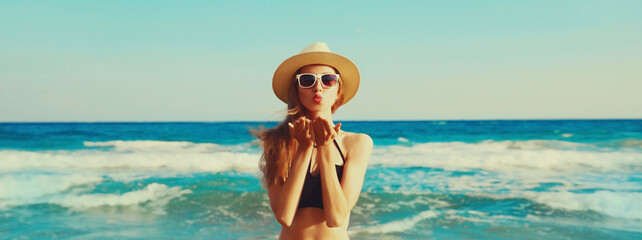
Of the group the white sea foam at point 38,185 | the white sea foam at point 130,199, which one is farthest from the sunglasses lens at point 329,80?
the white sea foam at point 38,185

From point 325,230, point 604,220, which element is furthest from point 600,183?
point 325,230

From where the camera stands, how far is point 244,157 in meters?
19.7

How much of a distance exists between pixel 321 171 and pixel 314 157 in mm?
252

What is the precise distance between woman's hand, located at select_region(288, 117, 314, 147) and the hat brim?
Answer: 51 centimetres

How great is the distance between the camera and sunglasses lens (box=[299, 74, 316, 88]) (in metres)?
2.53

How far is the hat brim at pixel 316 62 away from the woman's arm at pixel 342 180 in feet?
1.19

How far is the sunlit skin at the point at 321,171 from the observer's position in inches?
85.2

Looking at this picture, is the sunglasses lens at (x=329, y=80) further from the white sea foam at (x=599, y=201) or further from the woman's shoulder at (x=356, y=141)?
the white sea foam at (x=599, y=201)

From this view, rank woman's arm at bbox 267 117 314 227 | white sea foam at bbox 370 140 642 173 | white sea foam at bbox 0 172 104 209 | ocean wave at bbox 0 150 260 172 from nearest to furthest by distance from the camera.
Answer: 1. woman's arm at bbox 267 117 314 227
2. white sea foam at bbox 0 172 104 209
3. white sea foam at bbox 370 140 642 173
4. ocean wave at bbox 0 150 260 172

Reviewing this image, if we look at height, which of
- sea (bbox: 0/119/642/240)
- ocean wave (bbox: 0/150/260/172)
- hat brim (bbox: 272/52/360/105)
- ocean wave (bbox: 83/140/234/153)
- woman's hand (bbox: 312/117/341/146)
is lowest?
woman's hand (bbox: 312/117/341/146)

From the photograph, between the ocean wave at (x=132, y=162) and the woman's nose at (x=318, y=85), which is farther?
the ocean wave at (x=132, y=162)

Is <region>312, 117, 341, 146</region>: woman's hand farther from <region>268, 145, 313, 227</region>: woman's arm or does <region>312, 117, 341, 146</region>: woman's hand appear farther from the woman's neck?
the woman's neck

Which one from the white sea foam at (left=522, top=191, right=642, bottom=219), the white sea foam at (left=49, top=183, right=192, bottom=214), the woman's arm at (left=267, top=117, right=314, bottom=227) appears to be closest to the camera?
the woman's arm at (left=267, top=117, right=314, bottom=227)

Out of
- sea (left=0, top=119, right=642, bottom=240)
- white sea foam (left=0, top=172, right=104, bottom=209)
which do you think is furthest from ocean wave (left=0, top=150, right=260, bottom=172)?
white sea foam (left=0, top=172, right=104, bottom=209)
